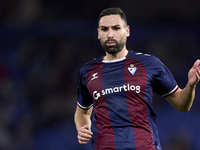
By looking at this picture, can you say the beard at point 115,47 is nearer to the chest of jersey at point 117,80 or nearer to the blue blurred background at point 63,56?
the chest of jersey at point 117,80

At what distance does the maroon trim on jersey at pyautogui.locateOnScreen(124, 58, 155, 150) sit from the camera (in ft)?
9.74

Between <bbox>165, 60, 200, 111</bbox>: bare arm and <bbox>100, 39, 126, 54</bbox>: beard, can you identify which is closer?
<bbox>165, 60, 200, 111</bbox>: bare arm

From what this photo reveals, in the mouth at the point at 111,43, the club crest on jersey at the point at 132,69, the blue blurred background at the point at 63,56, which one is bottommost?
the blue blurred background at the point at 63,56

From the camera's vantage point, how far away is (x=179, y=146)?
23.5ft

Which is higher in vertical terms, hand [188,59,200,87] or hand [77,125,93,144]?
hand [188,59,200,87]

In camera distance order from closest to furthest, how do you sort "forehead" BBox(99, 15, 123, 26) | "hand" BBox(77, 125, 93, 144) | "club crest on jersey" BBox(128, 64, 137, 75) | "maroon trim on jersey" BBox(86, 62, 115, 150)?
"hand" BBox(77, 125, 93, 144)
"maroon trim on jersey" BBox(86, 62, 115, 150)
"club crest on jersey" BBox(128, 64, 137, 75)
"forehead" BBox(99, 15, 123, 26)

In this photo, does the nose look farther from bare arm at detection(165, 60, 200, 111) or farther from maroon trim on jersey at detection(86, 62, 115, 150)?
bare arm at detection(165, 60, 200, 111)

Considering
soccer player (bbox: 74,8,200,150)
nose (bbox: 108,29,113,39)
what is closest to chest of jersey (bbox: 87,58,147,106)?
soccer player (bbox: 74,8,200,150)

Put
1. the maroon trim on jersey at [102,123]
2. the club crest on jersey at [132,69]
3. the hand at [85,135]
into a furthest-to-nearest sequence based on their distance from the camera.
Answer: the club crest on jersey at [132,69] < the maroon trim on jersey at [102,123] < the hand at [85,135]

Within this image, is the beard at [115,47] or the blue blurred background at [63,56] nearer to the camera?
the beard at [115,47]

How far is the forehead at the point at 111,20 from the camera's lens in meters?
3.37

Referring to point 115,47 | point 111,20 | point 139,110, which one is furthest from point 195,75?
point 111,20

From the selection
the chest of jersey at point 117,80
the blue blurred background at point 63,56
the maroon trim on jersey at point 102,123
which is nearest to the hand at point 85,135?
the maroon trim on jersey at point 102,123

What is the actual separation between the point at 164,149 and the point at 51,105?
2.41 meters
